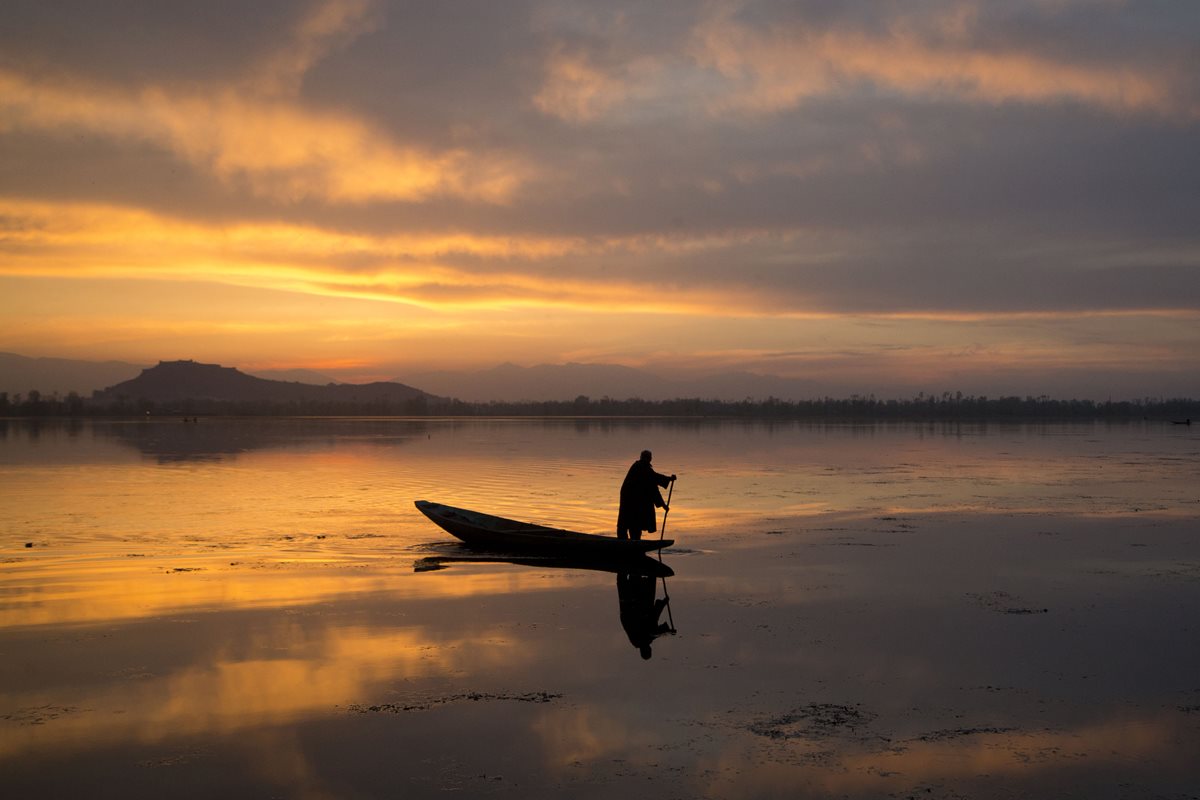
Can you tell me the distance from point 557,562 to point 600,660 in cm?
768

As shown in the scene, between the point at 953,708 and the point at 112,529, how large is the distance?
18900mm

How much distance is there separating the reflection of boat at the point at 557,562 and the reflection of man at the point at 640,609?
58cm

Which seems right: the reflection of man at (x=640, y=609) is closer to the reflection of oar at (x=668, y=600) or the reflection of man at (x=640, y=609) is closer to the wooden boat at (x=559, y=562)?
the reflection of oar at (x=668, y=600)

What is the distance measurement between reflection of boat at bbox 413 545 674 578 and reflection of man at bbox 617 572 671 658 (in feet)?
1.91

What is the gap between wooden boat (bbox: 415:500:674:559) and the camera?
18688 millimetres

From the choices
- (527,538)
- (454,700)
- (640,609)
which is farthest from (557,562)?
(454,700)

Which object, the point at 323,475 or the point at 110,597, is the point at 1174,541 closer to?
the point at 110,597

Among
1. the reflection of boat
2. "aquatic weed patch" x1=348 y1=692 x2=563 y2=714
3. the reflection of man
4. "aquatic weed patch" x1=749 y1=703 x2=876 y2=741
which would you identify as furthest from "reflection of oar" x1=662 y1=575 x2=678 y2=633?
"aquatic weed patch" x1=749 y1=703 x2=876 y2=741

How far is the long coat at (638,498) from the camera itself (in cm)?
1903

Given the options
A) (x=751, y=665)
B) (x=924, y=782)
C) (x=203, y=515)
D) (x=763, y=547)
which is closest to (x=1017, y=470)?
(x=763, y=547)

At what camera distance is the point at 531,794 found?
7562 mm

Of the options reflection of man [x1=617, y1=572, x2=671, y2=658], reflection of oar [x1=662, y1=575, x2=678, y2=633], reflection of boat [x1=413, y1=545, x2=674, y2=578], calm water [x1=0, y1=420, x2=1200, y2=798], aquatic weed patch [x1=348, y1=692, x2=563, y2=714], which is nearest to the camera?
calm water [x1=0, y1=420, x2=1200, y2=798]

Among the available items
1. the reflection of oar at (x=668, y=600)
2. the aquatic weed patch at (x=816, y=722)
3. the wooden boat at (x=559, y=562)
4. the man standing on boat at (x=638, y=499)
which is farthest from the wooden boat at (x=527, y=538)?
the aquatic weed patch at (x=816, y=722)

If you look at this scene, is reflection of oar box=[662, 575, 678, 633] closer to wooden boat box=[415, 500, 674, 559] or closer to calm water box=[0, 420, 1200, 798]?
calm water box=[0, 420, 1200, 798]
